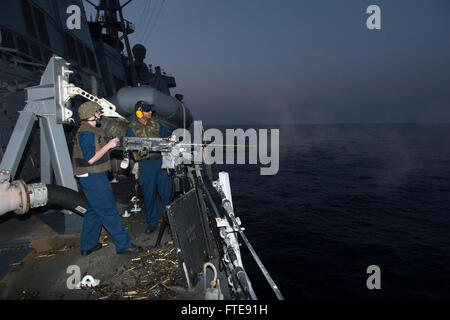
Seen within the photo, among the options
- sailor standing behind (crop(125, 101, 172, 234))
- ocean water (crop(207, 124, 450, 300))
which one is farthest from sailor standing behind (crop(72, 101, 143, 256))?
ocean water (crop(207, 124, 450, 300))

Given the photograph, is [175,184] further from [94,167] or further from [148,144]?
[94,167]

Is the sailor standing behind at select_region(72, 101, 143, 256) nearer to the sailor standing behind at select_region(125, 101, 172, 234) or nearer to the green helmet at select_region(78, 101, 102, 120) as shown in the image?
the green helmet at select_region(78, 101, 102, 120)

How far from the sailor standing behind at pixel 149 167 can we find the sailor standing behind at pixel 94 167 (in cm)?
82

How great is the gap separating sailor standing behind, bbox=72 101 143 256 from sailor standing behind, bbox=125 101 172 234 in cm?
82

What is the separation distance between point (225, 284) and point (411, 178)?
1110 inches

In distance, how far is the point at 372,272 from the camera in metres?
9.08

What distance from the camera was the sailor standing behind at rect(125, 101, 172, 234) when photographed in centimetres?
467

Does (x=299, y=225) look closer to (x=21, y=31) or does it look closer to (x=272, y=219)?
(x=272, y=219)

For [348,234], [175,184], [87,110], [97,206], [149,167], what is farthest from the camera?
[348,234]

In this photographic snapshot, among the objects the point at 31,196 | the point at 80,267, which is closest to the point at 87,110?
the point at 31,196

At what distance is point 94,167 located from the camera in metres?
3.71

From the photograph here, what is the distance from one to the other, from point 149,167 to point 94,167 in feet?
3.64

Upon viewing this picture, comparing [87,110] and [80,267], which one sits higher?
[87,110]

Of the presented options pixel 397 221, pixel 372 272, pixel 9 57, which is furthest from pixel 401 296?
pixel 9 57
